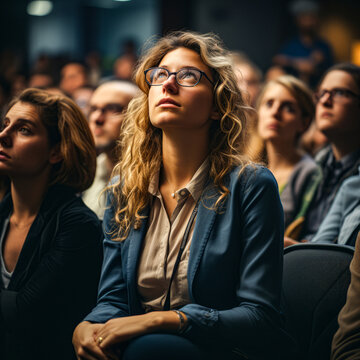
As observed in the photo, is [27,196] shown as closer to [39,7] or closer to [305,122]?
[305,122]

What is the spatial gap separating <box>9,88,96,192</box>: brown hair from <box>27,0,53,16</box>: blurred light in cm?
1175

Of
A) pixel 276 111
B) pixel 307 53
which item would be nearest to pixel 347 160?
pixel 276 111

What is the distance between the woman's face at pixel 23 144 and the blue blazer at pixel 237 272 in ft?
2.36

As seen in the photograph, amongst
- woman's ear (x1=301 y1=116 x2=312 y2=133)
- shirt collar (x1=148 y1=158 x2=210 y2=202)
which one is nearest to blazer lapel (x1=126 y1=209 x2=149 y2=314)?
shirt collar (x1=148 y1=158 x2=210 y2=202)

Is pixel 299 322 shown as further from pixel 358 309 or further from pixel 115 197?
pixel 115 197

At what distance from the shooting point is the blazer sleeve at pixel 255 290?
1561mm

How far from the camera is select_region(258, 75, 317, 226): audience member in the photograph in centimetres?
312

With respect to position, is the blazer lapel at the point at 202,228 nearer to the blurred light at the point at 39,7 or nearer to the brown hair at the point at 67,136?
the brown hair at the point at 67,136

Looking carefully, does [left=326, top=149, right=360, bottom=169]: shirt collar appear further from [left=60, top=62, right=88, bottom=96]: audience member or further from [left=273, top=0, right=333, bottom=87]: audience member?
[left=60, top=62, right=88, bottom=96]: audience member

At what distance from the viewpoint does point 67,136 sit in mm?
2262

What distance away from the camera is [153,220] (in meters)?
1.83

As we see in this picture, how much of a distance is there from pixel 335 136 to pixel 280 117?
1.33 feet

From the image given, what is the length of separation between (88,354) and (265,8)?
733cm

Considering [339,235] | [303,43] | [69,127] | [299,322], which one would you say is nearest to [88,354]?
[299,322]
